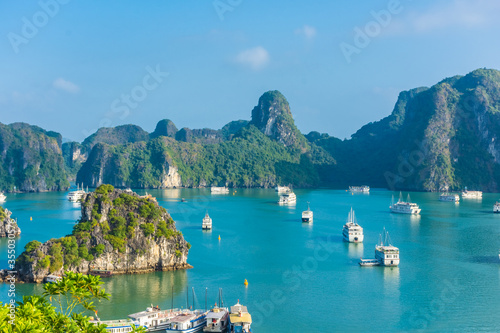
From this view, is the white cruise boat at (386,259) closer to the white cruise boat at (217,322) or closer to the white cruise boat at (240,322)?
the white cruise boat at (240,322)

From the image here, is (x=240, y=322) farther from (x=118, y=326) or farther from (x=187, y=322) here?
(x=118, y=326)

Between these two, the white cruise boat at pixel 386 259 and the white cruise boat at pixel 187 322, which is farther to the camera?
the white cruise boat at pixel 386 259

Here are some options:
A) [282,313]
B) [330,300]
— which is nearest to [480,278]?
[330,300]

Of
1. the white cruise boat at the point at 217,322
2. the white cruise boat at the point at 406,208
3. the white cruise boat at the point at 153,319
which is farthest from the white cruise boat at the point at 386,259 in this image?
the white cruise boat at the point at 406,208

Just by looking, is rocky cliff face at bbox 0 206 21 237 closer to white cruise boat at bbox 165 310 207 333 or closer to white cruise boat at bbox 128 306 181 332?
white cruise boat at bbox 128 306 181 332

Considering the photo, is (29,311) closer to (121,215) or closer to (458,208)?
(121,215)

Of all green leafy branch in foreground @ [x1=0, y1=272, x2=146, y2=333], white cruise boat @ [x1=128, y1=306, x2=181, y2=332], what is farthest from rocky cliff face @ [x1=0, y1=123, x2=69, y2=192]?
green leafy branch in foreground @ [x1=0, y1=272, x2=146, y2=333]
